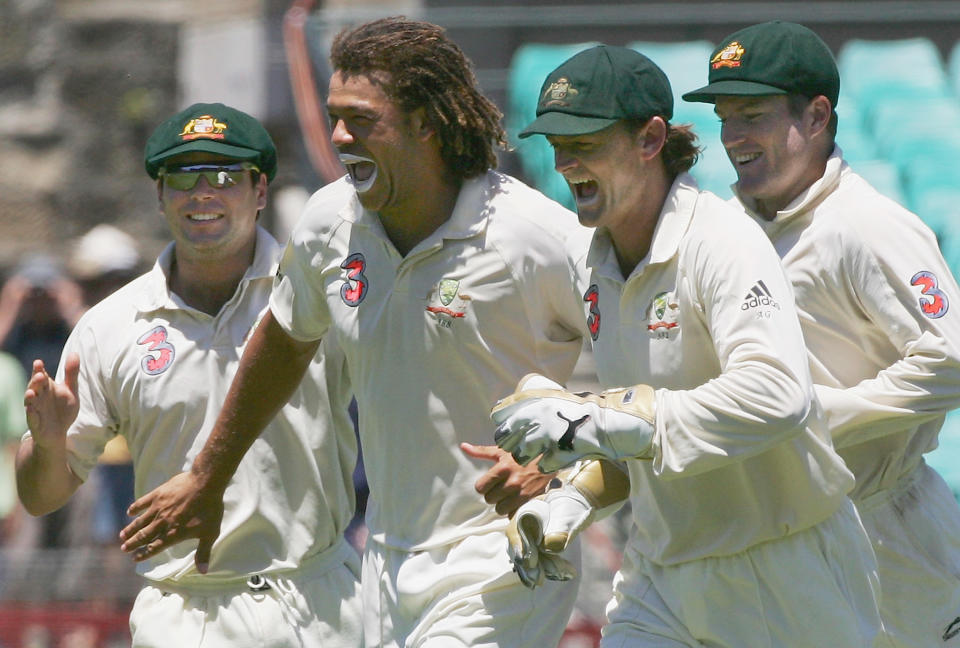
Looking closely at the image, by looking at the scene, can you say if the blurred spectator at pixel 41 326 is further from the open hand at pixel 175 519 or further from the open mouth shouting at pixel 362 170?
the open mouth shouting at pixel 362 170

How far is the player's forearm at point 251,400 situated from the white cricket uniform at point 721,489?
3.55 ft

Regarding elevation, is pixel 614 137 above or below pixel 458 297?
above

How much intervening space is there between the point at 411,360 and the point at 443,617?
26.2 inches

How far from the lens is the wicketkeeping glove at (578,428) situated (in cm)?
389

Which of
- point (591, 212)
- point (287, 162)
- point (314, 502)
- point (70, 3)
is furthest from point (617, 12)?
point (591, 212)

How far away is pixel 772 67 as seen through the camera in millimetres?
4695

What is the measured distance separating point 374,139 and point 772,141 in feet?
3.37

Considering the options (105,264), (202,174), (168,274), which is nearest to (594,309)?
(202,174)

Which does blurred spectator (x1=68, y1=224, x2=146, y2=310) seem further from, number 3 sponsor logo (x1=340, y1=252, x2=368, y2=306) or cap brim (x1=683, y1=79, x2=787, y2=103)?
cap brim (x1=683, y1=79, x2=787, y2=103)

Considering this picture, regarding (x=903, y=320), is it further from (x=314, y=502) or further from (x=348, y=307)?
(x=314, y=502)

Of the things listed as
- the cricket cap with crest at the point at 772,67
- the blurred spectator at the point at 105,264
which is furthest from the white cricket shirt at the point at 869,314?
the blurred spectator at the point at 105,264

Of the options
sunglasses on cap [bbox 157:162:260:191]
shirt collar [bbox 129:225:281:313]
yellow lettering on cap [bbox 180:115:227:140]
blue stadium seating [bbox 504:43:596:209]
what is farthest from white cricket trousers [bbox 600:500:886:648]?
blue stadium seating [bbox 504:43:596:209]

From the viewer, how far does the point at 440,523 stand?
15.6 feet

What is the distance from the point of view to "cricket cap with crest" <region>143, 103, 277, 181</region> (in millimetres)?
5355
